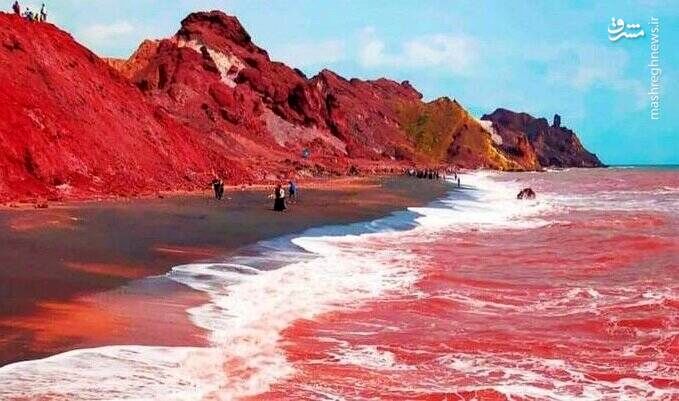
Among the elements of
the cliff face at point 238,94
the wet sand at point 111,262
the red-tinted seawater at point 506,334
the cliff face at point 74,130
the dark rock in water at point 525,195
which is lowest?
the red-tinted seawater at point 506,334

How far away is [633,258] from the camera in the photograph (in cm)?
1983

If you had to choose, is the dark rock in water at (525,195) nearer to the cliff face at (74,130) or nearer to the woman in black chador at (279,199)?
the cliff face at (74,130)

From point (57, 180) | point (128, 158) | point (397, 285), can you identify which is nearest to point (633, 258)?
point (397, 285)

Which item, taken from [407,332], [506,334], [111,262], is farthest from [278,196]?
[506,334]

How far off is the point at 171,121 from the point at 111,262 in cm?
3278

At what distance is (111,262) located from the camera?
15.8 metres

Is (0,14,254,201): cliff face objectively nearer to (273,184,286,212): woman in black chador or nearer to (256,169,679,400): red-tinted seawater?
(273,184,286,212): woman in black chador

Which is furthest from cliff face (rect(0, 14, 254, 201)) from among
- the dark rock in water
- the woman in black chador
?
the dark rock in water

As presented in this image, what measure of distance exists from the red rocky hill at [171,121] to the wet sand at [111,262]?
449cm

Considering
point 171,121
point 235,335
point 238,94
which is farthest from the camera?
point 238,94

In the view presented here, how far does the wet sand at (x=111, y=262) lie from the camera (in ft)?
32.3

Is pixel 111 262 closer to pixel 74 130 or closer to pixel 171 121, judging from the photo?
pixel 74 130

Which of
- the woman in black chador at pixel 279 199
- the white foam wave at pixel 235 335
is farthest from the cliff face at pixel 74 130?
the white foam wave at pixel 235 335

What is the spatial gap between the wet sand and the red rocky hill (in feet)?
14.7
